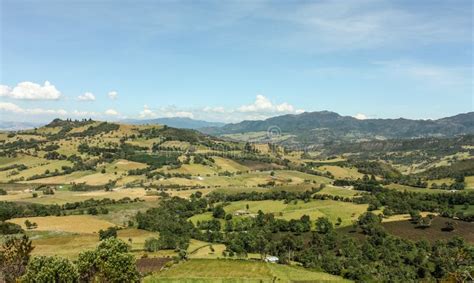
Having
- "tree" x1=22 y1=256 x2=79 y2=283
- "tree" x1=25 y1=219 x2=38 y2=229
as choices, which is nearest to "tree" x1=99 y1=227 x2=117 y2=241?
"tree" x1=25 y1=219 x2=38 y2=229

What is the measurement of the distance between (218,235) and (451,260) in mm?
74152

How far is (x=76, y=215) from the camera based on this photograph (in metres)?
177

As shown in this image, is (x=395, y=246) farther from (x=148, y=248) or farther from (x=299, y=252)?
(x=148, y=248)

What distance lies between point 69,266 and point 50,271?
11.9 feet

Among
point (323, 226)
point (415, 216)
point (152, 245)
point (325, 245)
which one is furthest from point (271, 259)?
point (415, 216)

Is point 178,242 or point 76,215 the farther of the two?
point 76,215

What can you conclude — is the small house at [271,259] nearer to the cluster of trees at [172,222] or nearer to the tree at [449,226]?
the cluster of trees at [172,222]

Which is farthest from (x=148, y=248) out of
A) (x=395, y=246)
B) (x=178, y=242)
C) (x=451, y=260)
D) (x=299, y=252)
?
(x=451, y=260)

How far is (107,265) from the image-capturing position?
3105 inches

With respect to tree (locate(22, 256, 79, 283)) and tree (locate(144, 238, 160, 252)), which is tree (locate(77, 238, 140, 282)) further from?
tree (locate(144, 238, 160, 252))

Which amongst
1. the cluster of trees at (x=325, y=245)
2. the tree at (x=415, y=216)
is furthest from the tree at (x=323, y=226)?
the tree at (x=415, y=216)

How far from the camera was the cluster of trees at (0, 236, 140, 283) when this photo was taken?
2968 inches

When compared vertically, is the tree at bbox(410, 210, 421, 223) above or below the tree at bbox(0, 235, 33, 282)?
below

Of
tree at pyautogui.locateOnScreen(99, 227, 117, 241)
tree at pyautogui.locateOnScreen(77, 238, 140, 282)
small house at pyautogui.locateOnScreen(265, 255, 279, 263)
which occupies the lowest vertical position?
small house at pyautogui.locateOnScreen(265, 255, 279, 263)
